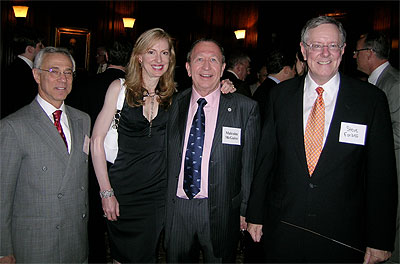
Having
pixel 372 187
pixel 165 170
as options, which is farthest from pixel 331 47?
pixel 165 170

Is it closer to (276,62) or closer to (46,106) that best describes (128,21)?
(276,62)

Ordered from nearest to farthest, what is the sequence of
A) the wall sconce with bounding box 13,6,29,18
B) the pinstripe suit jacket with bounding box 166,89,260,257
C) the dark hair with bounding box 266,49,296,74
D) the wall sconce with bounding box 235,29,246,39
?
1. the pinstripe suit jacket with bounding box 166,89,260,257
2. the dark hair with bounding box 266,49,296,74
3. the wall sconce with bounding box 13,6,29,18
4. the wall sconce with bounding box 235,29,246,39

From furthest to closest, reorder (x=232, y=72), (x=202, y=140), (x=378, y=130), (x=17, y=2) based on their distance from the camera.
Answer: (x=17, y=2) → (x=232, y=72) → (x=202, y=140) → (x=378, y=130)

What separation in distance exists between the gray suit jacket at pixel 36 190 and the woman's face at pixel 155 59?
2.65ft

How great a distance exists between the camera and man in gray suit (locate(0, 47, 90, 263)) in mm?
1837

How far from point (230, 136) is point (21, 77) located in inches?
95.4

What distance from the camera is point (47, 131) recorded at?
195 cm

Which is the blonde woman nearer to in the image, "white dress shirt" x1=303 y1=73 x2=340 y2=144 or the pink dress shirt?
the pink dress shirt

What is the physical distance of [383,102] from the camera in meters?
1.91

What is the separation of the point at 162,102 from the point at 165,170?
50 cm

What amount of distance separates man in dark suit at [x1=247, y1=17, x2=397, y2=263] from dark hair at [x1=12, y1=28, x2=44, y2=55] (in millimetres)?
3030

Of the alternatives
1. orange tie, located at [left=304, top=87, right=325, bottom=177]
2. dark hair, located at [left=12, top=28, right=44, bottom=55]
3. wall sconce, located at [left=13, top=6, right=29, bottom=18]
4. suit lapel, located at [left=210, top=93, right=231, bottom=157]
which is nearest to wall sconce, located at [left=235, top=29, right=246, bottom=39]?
wall sconce, located at [left=13, top=6, right=29, bottom=18]

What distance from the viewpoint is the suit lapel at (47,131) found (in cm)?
192

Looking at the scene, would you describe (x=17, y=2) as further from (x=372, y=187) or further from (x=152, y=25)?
(x=372, y=187)
